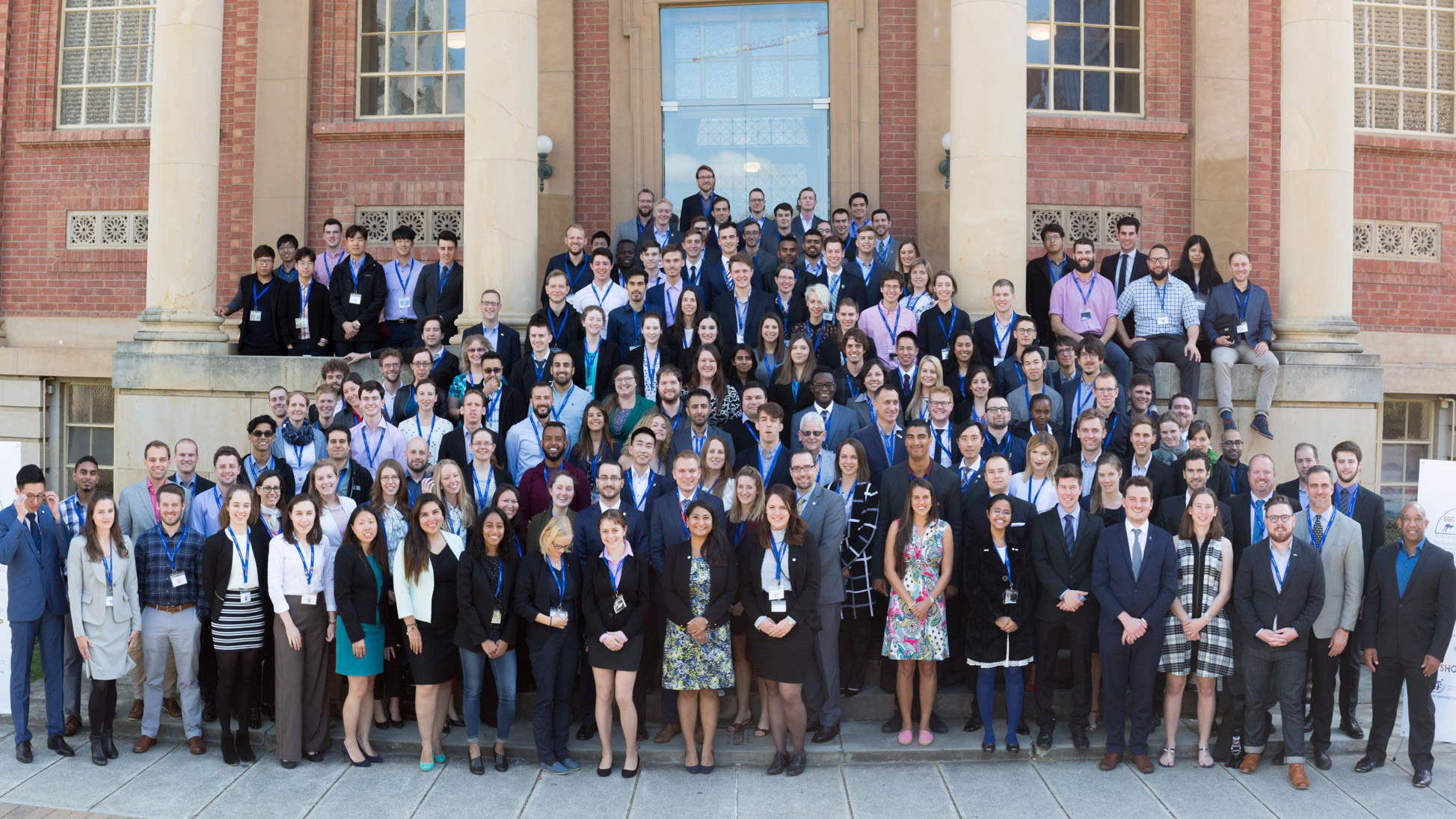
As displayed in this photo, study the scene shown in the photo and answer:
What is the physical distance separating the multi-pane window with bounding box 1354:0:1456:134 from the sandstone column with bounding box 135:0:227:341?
1276 cm

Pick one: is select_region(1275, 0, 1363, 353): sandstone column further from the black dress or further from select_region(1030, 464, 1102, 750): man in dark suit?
the black dress

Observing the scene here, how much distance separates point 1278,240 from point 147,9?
14.0 m

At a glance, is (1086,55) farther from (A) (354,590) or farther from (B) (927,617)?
(A) (354,590)

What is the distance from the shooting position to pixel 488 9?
10234 millimetres

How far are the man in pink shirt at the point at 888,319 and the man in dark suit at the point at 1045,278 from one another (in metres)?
1.66

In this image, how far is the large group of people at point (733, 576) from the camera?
7055 millimetres

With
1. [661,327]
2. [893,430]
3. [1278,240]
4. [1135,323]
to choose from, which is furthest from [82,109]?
[1278,240]

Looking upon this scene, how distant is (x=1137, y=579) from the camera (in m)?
7.07

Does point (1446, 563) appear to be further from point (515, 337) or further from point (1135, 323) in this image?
point (515, 337)

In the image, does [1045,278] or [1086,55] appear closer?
[1045,278]

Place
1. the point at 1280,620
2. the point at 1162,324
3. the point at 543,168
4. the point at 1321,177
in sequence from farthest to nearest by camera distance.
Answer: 1. the point at 543,168
2. the point at 1321,177
3. the point at 1162,324
4. the point at 1280,620

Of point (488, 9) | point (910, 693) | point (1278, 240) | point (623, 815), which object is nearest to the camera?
point (623, 815)

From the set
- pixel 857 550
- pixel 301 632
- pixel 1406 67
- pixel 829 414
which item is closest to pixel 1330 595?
pixel 857 550

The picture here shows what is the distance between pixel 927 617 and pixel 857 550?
63 centimetres
